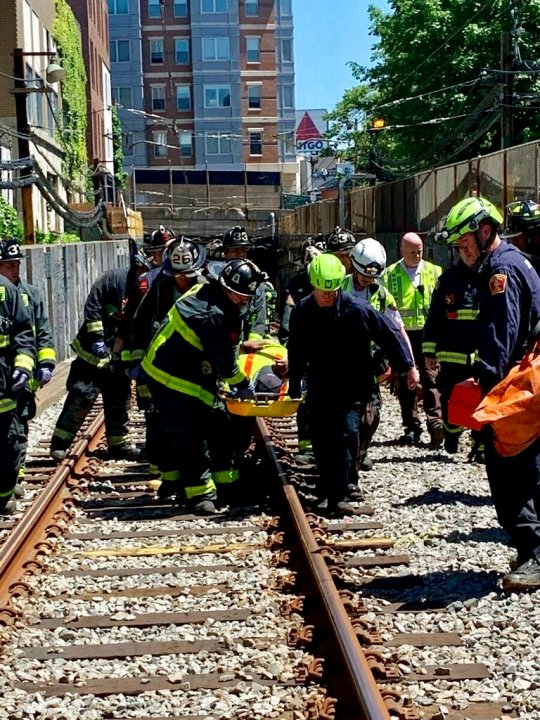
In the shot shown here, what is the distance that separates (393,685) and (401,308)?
284 inches

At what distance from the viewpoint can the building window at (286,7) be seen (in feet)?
311

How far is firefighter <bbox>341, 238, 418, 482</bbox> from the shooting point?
9914 millimetres

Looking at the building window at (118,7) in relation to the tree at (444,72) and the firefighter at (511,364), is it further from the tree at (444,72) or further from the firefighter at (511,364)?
the firefighter at (511,364)

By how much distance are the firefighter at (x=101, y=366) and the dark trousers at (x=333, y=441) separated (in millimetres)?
2882

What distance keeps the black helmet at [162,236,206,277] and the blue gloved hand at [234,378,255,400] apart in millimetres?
1204

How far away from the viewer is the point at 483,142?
143 feet

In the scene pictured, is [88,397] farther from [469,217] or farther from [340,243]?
[469,217]

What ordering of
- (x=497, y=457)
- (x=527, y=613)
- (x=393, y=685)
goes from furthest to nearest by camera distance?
(x=497, y=457) → (x=527, y=613) → (x=393, y=685)

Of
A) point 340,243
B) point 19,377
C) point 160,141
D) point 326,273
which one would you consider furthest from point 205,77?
point 326,273

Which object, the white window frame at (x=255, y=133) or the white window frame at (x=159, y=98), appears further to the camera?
the white window frame at (x=159, y=98)

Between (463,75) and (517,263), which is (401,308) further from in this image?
(463,75)

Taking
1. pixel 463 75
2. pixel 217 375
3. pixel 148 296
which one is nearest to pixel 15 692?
pixel 217 375

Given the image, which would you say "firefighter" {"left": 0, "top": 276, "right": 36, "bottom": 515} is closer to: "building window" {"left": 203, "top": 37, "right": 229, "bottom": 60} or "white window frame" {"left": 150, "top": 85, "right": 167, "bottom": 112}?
"white window frame" {"left": 150, "top": 85, "right": 167, "bottom": 112}

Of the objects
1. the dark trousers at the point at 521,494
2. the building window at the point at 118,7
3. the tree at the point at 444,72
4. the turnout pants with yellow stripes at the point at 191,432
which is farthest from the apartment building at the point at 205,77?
the dark trousers at the point at 521,494
